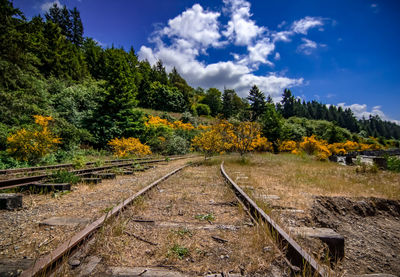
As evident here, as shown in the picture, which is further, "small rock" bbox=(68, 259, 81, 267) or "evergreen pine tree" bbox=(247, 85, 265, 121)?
"evergreen pine tree" bbox=(247, 85, 265, 121)

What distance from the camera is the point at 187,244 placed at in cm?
193

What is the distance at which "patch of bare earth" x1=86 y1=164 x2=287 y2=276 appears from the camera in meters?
1.55

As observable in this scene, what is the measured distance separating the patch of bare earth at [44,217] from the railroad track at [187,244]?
1.27 feet

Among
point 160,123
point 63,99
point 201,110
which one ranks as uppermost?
point 201,110

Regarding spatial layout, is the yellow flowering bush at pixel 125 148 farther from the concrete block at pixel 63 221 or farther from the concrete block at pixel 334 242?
the concrete block at pixel 334 242

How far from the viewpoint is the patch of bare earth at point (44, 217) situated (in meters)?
1.75

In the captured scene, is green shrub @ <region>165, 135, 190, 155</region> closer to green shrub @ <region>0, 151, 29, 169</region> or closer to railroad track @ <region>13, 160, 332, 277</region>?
green shrub @ <region>0, 151, 29, 169</region>

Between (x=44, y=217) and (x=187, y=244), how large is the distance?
230 centimetres

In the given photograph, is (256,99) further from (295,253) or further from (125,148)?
(295,253)

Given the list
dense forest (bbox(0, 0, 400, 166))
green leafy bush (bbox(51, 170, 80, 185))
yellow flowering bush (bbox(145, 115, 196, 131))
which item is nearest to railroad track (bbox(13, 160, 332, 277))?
green leafy bush (bbox(51, 170, 80, 185))

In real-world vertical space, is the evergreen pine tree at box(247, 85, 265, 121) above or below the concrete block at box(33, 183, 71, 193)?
above

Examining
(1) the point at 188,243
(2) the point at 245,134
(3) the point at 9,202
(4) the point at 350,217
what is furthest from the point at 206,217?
(2) the point at 245,134

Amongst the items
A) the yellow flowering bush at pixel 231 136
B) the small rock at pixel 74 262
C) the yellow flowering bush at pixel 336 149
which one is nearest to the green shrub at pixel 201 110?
the yellow flowering bush at pixel 336 149

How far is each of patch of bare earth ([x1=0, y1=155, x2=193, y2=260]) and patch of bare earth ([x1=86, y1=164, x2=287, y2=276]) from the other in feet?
1.69
